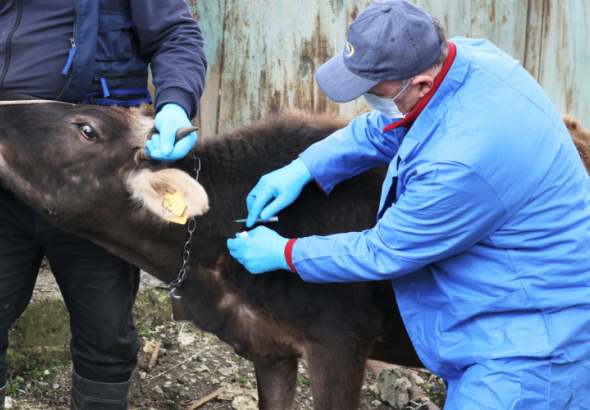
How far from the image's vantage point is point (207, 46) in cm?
470

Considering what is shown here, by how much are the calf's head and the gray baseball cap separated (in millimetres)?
883

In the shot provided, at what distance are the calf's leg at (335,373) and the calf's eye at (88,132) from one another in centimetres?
138

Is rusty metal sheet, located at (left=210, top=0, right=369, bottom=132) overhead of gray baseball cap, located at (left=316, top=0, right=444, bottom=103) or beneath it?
beneath

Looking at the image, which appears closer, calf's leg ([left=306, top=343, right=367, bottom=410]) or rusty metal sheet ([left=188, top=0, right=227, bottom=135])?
calf's leg ([left=306, top=343, right=367, bottom=410])

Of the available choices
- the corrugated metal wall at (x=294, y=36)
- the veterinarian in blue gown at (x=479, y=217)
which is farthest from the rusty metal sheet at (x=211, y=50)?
the veterinarian in blue gown at (x=479, y=217)

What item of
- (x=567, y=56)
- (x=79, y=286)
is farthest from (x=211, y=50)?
(x=567, y=56)

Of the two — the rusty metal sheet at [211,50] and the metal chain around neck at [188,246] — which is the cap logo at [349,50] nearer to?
the metal chain around neck at [188,246]

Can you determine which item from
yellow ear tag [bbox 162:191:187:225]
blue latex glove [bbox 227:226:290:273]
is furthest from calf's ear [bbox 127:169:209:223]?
blue latex glove [bbox 227:226:290:273]

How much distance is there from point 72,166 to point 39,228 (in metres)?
0.36

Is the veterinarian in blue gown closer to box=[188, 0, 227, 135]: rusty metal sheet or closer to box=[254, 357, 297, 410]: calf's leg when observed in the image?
box=[254, 357, 297, 410]: calf's leg

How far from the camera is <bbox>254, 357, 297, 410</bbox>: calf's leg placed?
3.39 metres

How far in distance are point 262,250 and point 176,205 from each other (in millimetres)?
417

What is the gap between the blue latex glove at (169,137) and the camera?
2.71 meters

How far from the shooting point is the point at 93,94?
9.41 ft
